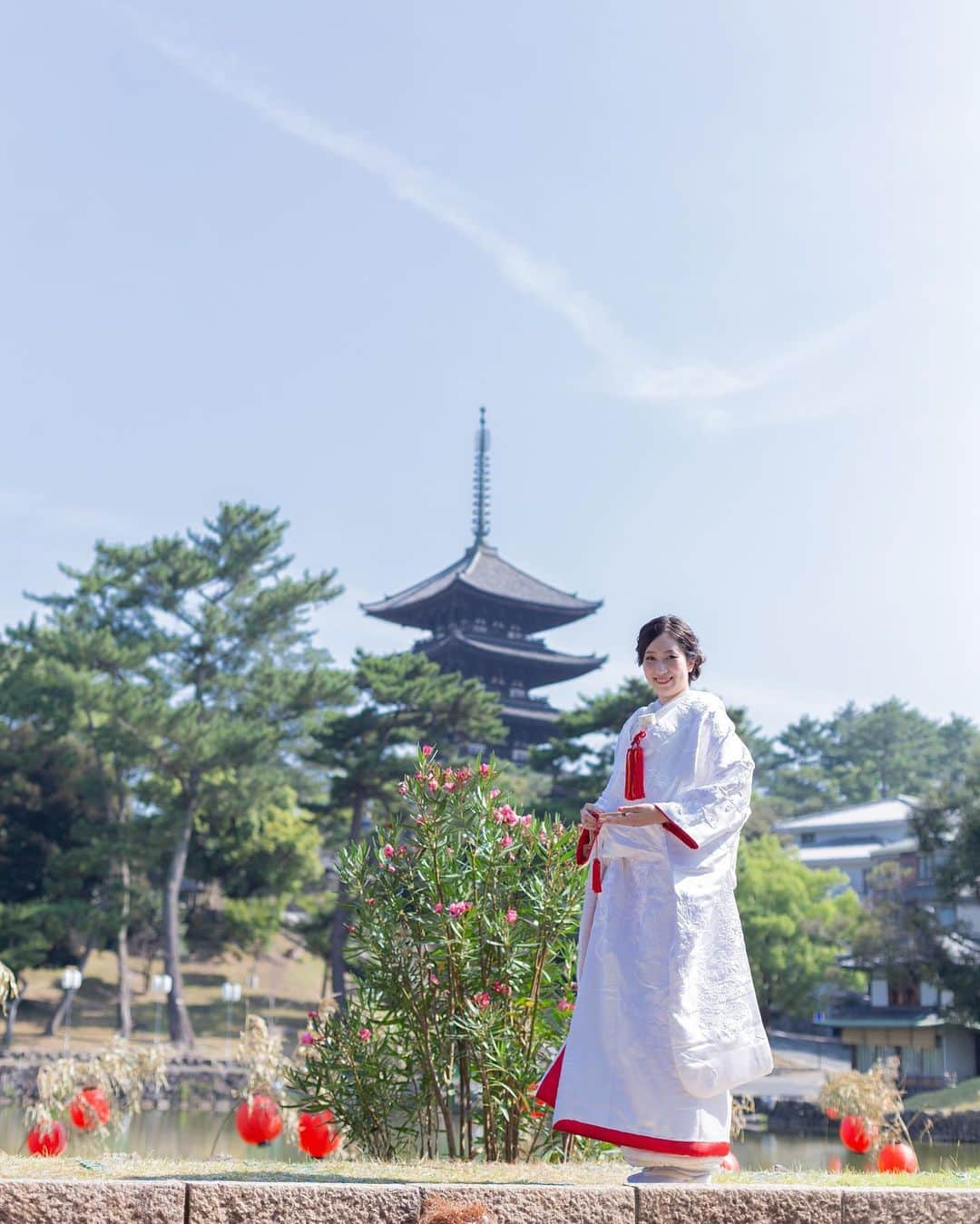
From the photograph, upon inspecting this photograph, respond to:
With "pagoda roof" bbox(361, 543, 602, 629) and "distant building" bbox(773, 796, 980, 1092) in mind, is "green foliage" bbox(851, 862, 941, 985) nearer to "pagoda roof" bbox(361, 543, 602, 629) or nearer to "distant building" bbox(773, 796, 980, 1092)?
"distant building" bbox(773, 796, 980, 1092)

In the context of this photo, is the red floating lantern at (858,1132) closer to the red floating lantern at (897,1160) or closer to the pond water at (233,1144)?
the red floating lantern at (897,1160)

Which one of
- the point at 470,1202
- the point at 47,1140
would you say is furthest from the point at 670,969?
the point at 47,1140

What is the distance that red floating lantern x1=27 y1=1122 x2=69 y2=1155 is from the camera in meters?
5.94

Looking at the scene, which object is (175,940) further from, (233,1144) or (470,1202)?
(470,1202)

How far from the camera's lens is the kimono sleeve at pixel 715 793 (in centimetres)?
385

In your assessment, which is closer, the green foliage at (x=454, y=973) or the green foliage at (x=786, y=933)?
the green foliage at (x=454, y=973)

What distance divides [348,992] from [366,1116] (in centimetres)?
79

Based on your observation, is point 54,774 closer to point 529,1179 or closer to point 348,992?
point 348,992

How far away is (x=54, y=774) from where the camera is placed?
99.6 ft

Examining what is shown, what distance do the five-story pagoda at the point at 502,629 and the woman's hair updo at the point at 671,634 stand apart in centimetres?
3220

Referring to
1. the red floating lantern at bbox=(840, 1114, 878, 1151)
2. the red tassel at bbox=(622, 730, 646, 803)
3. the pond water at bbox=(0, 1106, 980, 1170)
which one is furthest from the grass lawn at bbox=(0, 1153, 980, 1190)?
the pond water at bbox=(0, 1106, 980, 1170)

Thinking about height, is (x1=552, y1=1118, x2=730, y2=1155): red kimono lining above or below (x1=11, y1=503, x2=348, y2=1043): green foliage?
below

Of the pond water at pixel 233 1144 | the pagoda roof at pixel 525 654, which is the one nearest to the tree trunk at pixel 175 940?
the pond water at pixel 233 1144

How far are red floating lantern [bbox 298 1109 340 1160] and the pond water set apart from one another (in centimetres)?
528
